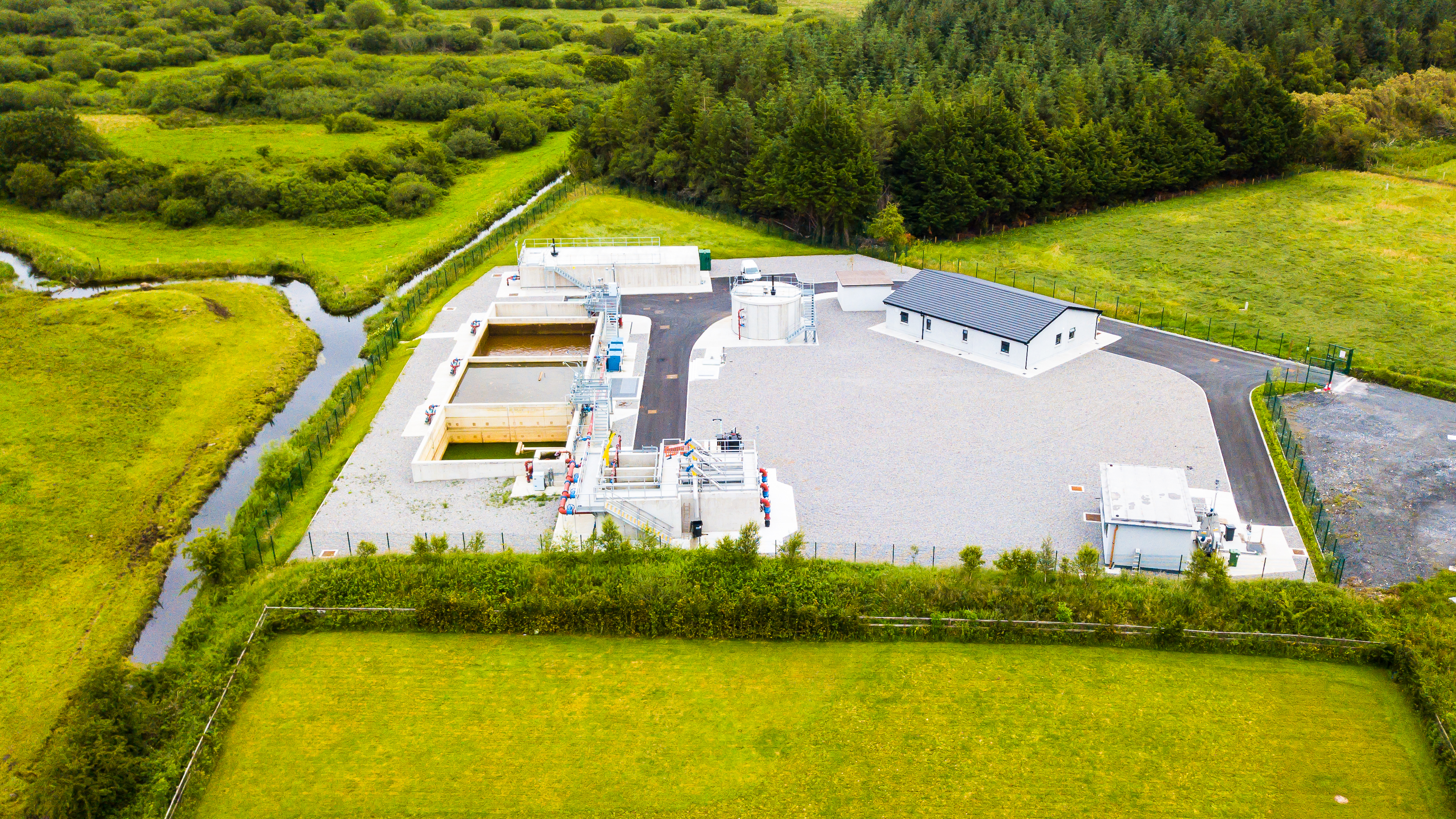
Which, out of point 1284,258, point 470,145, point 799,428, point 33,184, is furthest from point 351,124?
point 1284,258

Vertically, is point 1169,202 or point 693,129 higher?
point 693,129

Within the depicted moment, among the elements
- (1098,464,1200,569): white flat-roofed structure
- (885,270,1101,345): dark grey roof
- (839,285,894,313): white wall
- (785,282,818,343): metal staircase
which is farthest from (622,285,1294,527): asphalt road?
(785,282,818,343): metal staircase

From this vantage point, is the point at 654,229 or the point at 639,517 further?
the point at 654,229

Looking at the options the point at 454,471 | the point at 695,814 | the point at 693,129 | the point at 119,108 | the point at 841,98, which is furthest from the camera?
the point at 119,108

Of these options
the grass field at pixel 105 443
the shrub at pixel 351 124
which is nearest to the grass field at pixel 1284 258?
the grass field at pixel 105 443

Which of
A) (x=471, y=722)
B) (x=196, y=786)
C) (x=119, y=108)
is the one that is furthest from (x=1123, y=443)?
(x=119, y=108)

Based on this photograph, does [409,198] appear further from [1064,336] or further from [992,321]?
[1064,336]

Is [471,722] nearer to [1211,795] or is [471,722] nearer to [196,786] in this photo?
[196,786]
